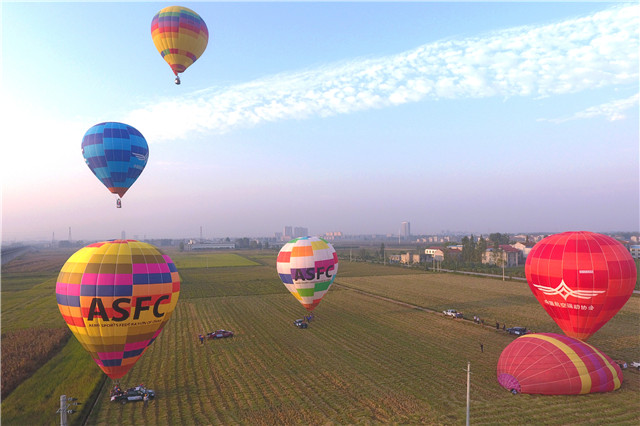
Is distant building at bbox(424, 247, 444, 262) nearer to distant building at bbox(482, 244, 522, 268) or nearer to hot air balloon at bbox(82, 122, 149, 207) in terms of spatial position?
distant building at bbox(482, 244, 522, 268)

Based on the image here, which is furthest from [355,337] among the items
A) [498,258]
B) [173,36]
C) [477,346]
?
[498,258]

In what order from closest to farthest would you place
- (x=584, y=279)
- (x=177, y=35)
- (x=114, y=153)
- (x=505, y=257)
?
(x=584, y=279), (x=114, y=153), (x=177, y=35), (x=505, y=257)

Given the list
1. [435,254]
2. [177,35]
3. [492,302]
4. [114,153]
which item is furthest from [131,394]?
[435,254]

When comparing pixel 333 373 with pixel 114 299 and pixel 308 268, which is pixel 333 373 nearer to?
pixel 308 268

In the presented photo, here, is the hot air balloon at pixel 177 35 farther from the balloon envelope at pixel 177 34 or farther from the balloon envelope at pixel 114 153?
the balloon envelope at pixel 114 153

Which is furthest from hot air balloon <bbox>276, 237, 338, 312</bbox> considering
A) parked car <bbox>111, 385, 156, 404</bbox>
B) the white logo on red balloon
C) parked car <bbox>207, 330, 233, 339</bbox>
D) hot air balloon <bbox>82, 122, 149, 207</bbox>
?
the white logo on red balloon

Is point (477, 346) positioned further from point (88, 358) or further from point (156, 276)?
point (88, 358)
